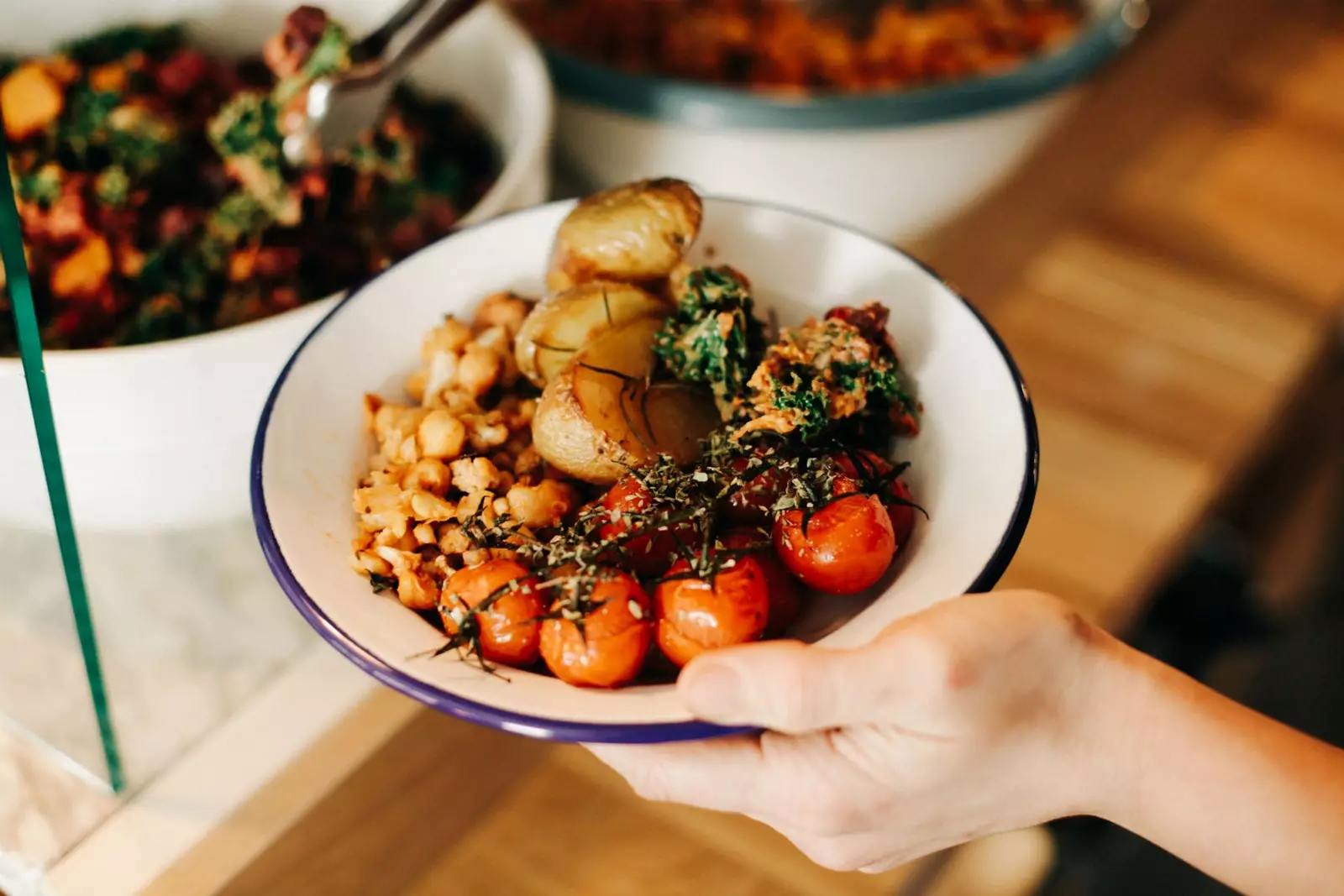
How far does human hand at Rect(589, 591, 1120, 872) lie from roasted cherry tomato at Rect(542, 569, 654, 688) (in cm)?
5

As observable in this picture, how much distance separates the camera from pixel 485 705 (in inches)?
21.5

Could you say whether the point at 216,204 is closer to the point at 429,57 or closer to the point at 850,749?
the point at 429,57

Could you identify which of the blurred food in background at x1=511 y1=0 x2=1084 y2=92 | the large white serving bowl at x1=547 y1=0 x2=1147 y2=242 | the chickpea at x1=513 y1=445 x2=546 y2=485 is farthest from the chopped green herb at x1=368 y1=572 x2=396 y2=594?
the blurred food in background at x1=511 y1=0 x2=1084 y2=92

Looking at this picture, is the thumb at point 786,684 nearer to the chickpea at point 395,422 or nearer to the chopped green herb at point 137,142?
the chickpea at point 395,422

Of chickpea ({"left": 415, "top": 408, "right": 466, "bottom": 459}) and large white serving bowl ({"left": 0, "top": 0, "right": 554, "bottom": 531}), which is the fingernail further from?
large white serving bowl ({"left": 0, "top": 0, "right": 554, "bottom": 531})

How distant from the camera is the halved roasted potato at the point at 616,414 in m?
0.66

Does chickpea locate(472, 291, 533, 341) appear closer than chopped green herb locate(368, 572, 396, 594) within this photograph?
No

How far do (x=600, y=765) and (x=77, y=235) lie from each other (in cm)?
56

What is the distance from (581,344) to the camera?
2.32 feet

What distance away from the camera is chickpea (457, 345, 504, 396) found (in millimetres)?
725

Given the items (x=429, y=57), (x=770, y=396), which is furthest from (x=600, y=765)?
(x=429, y=57)

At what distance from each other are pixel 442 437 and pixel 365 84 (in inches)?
14.3

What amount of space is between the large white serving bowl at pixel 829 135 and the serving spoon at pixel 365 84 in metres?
0.19

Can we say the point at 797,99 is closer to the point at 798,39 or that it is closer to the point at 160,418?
the point at 798,39
